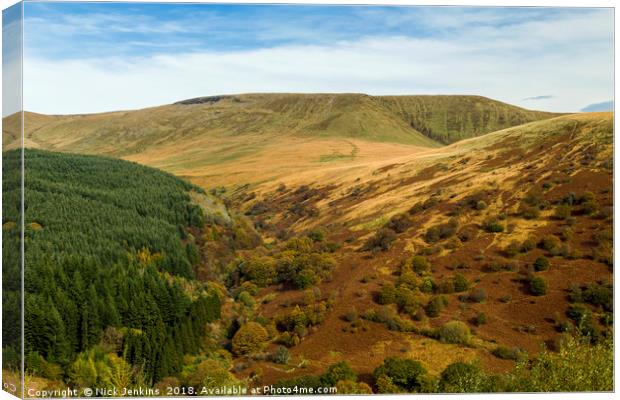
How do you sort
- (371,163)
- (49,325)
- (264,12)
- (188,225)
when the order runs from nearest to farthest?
(49,325), (264,12), (188,225), (371,163)

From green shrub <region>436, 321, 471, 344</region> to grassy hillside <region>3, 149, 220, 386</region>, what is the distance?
4.32m

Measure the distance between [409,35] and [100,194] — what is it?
21.7ft

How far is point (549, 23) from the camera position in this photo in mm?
11945

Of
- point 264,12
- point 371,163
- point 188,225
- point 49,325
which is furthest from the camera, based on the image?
point 371,163

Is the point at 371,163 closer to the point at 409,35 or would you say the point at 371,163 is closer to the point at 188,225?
the point at 409,35

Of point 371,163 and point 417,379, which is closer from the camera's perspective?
point 417,379

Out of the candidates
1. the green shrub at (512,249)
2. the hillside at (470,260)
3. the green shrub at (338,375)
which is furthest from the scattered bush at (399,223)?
the green shrub at (338,375)

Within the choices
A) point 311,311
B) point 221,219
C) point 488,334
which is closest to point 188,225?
point 221,219

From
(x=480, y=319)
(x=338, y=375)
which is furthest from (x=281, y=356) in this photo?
Answer: (x=480, y=319)

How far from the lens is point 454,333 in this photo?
1181 cm

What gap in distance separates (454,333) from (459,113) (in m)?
4.69

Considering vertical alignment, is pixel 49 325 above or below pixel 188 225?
below

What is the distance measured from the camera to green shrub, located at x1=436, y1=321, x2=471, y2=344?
11812 mm

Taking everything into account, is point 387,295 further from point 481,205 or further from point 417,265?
point 481,205
